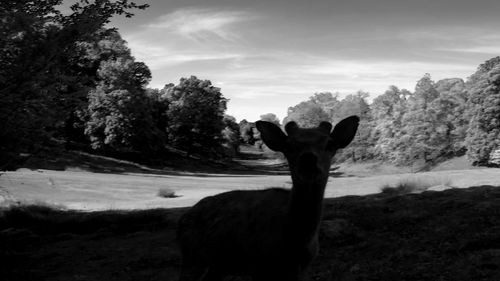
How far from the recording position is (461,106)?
199 ft

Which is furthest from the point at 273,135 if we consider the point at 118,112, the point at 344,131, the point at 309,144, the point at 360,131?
the point at 360,131

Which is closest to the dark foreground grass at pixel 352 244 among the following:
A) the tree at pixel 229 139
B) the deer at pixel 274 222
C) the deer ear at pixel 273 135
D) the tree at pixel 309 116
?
the deer at pixel 274 222

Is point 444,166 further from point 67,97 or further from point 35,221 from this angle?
point 67,97

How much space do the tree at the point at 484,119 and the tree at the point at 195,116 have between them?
36.8 metres

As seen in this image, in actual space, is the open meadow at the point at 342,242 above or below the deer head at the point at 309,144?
below

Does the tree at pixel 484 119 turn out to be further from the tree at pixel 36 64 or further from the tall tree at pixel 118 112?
the tree at pixel 36 64

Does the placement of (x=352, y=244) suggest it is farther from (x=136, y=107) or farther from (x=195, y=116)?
(x=195, y=116)

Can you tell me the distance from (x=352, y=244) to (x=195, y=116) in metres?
61.2

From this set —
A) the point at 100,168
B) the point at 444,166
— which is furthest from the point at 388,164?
the point at 100,168

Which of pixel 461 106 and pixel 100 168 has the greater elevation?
pixel 461 106

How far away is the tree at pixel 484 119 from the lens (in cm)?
5206

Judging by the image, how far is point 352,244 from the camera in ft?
37.6

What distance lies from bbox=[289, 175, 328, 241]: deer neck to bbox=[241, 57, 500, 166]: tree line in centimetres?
5477

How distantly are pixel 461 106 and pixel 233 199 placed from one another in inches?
2473
